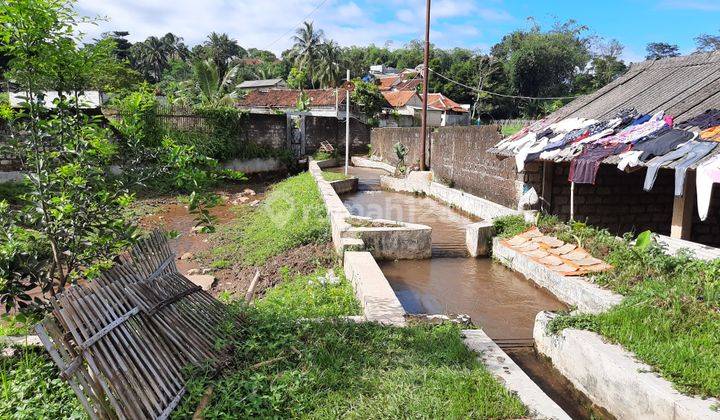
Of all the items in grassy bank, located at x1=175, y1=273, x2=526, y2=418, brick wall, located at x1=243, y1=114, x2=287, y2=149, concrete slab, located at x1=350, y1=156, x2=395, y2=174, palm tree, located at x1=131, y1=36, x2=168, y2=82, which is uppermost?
palm tree, located at x1=131, y1=36, x2=168, y2=82

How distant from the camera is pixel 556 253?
26.0 ft

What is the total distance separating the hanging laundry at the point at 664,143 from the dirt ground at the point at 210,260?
5.10 metres

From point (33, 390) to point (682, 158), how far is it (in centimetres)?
746

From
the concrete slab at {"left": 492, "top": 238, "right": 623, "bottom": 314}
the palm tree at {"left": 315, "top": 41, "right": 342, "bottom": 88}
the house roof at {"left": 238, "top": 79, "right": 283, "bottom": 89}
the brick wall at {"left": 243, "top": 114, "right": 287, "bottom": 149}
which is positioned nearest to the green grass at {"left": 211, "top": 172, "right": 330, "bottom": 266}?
the concrete slab at {"left": 492, "top": 238, "right": 623, "bottom": 314}

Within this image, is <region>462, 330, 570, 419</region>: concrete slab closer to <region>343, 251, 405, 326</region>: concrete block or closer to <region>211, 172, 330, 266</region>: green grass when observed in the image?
<region>343, 251, 405, 326</region>: concrete block

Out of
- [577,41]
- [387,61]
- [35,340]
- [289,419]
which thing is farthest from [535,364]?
[387,61]

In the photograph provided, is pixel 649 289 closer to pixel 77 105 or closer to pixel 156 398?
pixel 156 398

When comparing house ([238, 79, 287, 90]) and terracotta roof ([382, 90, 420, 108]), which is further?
house ([238, 79, 287, 90])

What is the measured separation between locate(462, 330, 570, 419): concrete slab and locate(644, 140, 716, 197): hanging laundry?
11.8 ft

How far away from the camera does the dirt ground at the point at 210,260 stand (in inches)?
322

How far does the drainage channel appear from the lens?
4999 millimetres

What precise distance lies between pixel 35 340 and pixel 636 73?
12.0m

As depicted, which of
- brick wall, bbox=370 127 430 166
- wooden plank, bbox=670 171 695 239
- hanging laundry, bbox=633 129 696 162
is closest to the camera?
hanging laundry, bbox=633 129 696 162

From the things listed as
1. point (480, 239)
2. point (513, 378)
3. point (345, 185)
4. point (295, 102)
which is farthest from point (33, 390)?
point (295, 102)
